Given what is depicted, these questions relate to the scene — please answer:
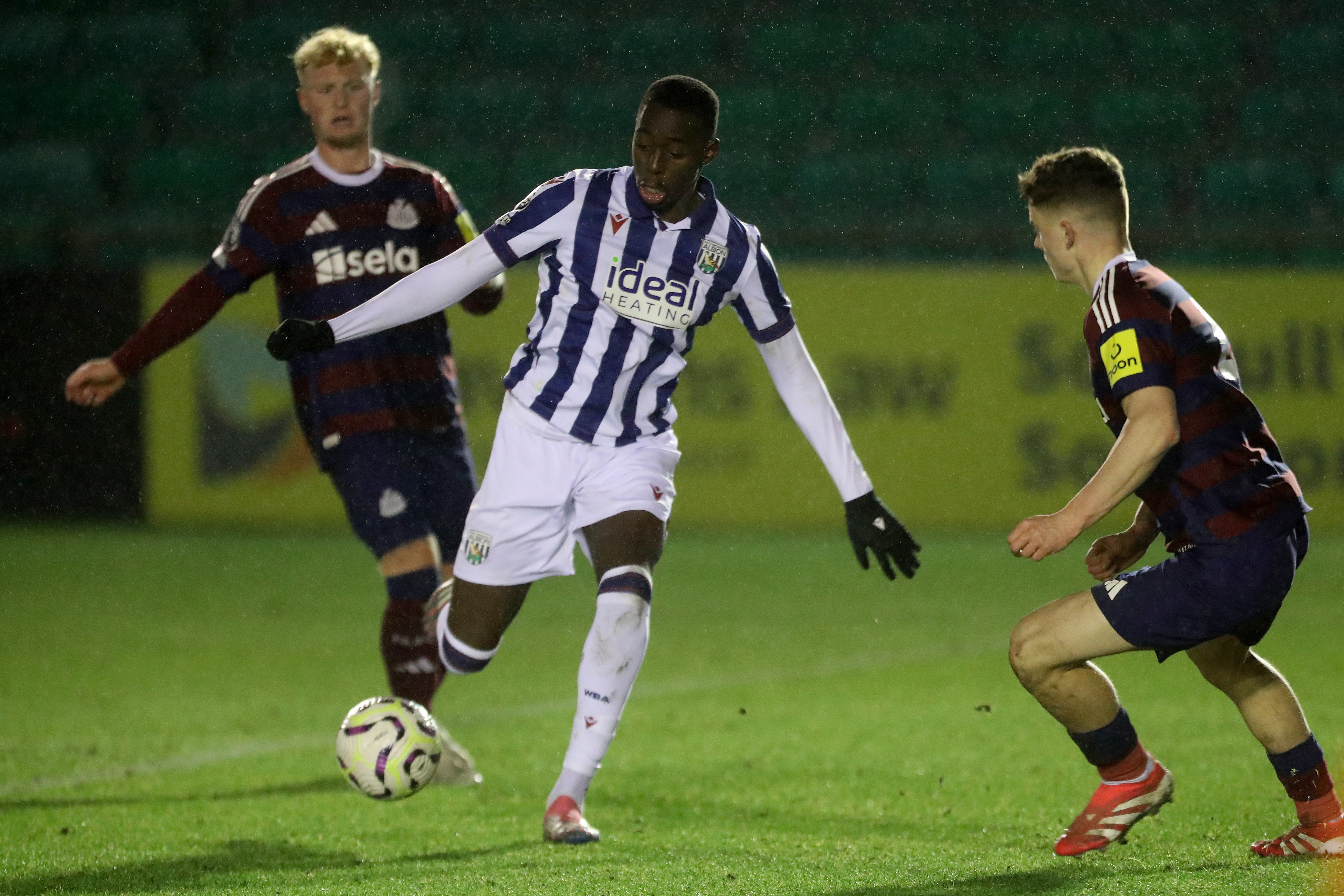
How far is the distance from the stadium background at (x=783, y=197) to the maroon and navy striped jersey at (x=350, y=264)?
18.0ft

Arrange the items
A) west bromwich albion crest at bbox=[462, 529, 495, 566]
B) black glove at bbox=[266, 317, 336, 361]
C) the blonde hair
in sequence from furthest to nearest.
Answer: the blonde hair, west bromwich albion crest at bbox=[462, 529, 495, 566], black glove at bbox=[266, 317, 336, 361]

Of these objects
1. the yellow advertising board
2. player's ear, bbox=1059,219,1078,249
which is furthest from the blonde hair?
→ the yellow advertising board

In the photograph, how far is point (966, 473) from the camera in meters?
10.2

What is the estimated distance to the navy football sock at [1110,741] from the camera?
3389 millimetres

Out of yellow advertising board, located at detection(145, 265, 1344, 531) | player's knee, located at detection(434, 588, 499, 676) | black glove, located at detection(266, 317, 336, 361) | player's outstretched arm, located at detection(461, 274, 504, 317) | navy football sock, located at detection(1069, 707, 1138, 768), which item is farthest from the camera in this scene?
yellow advertising board, located at detection(145, 265, 1344, 531)

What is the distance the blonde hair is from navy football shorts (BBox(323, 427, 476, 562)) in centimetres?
108

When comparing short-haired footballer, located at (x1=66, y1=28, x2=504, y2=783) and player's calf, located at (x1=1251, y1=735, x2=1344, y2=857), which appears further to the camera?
short-haired footballer, located at (x1=66, y1=28, x2=504, y2=783)

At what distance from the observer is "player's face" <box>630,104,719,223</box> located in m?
3.57

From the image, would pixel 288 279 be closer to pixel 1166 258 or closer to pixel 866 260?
pixel 866 260

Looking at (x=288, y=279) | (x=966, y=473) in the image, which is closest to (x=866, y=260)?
(x=966, y=473)

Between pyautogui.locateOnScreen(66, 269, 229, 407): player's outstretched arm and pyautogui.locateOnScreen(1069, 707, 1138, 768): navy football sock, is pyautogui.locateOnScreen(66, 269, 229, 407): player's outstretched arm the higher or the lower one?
the higher one

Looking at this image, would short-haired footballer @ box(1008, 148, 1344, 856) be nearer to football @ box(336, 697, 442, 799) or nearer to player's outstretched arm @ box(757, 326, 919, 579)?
player's outstretched arm @ box(757, 326, 919, 579)

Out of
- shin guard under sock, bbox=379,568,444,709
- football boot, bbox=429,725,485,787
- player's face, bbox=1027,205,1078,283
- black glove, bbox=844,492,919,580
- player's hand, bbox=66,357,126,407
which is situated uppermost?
player's face, bbox=1027,205,1078,283

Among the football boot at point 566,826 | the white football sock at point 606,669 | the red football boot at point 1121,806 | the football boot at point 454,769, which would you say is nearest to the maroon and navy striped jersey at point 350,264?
the football boot at point 454,769
